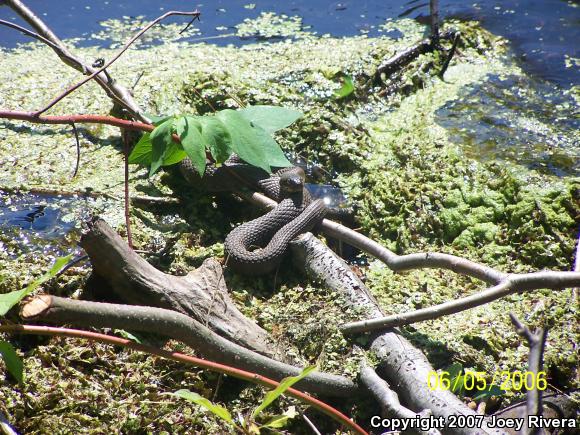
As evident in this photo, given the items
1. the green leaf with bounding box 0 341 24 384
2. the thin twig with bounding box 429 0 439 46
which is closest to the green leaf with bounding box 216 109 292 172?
the green leaf with bounding box 0 341 24 384

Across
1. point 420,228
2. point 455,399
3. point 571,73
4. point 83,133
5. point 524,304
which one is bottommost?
point 455,399

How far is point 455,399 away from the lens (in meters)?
2.52

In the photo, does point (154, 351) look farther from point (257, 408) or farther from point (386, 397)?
point (386, 397)

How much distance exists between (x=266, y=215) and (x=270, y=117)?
1.61 m

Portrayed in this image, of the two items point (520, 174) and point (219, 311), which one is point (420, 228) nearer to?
point (520, 174)

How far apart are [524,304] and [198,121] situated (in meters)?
2.17

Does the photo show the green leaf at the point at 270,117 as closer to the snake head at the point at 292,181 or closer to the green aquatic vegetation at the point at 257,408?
the green aquatic vegetation at the point at 257,408

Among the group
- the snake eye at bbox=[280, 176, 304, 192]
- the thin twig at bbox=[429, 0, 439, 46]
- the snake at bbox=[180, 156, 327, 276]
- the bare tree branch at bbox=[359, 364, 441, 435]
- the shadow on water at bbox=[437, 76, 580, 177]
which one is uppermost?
the thin twig at bbox=[429, 0, 439, 46]

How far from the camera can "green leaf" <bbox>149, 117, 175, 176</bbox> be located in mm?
2176

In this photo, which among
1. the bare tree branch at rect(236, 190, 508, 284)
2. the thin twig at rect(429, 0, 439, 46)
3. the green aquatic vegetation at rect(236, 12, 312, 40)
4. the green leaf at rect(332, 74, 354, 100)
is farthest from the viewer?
the green aquatic vegetation at rect(236, 12, 312, 40)

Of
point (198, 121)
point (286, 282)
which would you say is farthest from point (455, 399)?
point (198, 121)

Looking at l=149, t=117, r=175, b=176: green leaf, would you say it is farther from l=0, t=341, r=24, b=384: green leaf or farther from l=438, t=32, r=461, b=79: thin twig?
l=438, t=32, r=461, b=79: thin twig

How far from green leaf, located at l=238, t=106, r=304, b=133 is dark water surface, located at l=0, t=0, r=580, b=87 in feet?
13.2

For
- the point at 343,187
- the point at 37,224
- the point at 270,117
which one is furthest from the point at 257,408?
the point at 343,187
